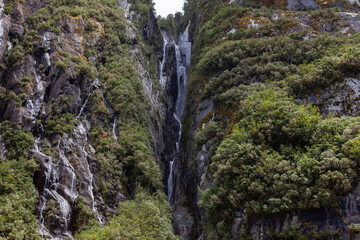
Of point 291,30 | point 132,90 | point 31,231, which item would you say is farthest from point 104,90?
point 291,30

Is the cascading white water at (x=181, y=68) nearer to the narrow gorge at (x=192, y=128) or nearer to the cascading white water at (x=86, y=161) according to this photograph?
the narrow gorge at (x=192, y=128)

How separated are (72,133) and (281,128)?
17.7 metres

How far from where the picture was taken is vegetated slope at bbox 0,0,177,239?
1869 centimetres

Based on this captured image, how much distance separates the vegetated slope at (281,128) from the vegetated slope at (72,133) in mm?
6245

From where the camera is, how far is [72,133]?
2369 cm

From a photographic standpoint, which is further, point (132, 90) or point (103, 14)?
point (103, 14)

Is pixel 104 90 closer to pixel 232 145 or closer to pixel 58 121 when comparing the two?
pixel 58 121

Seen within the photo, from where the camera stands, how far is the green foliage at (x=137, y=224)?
739 inches

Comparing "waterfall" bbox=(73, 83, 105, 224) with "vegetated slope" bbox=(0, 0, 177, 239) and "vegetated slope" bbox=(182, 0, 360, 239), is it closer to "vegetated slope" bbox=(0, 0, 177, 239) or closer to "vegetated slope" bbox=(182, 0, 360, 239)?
"vegetated slope" bbox=(0, 0, 177, 239)

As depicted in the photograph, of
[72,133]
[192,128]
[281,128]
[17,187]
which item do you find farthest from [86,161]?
[281,128]

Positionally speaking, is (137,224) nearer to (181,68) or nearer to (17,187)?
(17,187)

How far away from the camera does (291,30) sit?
3034cm

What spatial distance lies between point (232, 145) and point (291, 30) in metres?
18.9

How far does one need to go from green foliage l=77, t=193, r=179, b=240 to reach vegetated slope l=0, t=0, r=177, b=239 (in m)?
0.08
